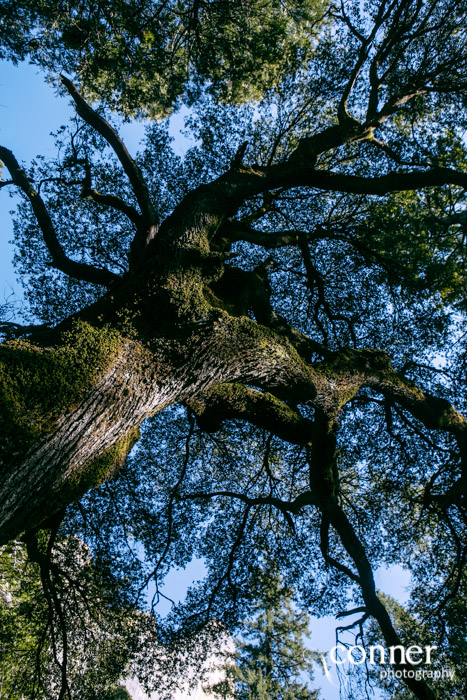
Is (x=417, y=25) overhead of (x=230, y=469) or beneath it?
overhead

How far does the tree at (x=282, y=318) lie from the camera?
4039mm

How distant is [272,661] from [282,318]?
1676 cm

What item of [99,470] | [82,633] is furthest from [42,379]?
[82,633]

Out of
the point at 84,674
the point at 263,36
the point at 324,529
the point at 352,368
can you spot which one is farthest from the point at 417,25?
the point at 84,674

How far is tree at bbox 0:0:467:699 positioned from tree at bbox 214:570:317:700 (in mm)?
5662

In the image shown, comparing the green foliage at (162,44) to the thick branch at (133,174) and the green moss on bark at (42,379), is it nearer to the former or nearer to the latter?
the thick branch at (133,174)

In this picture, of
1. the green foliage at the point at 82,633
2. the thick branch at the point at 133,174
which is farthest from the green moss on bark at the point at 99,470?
the green foliage at the point at 82,633

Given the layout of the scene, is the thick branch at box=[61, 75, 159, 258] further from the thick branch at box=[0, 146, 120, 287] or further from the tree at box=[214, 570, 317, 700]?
the tree at box=[214, 570, 317, 700]

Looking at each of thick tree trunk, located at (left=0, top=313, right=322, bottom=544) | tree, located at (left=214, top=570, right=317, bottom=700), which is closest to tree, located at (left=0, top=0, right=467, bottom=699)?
thick tree trunk, located at (left=0, top=313, right=322, bottom=544)

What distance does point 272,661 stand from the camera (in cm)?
1520

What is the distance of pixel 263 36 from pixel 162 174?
4.56 m

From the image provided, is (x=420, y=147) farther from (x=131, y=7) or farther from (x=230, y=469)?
A: (x=230, y=469)

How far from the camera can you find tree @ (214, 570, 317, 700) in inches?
534

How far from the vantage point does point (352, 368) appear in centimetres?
605
